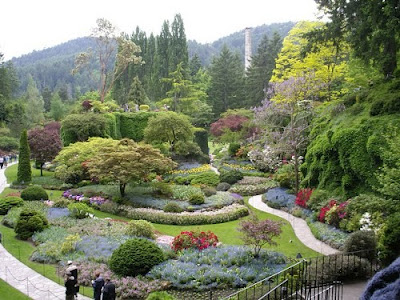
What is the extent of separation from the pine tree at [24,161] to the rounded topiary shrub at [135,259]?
1766 cm

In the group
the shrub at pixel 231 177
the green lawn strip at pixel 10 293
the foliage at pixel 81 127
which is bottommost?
the shrub at pixel 231 177

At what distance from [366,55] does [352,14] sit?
7.08 ft

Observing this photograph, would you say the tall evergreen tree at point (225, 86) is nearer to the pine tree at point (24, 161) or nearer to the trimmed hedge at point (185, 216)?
the pine tree at point (24, 161)

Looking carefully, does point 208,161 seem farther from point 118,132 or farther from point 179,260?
point 179,260

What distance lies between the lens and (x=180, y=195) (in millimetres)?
23859

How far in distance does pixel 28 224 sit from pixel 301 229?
12.2 meters

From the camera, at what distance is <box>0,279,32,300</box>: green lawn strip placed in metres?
11.1

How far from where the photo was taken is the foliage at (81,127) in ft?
110

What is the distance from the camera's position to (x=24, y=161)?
27.8 m

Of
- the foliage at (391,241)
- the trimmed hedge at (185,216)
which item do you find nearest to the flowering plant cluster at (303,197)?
the trimmed hedge at (185,216)

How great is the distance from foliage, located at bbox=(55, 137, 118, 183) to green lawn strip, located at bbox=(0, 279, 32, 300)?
16.4 metres

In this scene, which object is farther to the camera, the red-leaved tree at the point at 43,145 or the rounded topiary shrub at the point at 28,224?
the red-leaved tree at the point at 43,145

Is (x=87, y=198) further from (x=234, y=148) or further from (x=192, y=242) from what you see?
(x=234, y=148)

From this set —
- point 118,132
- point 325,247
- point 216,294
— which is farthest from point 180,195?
point 118,132
